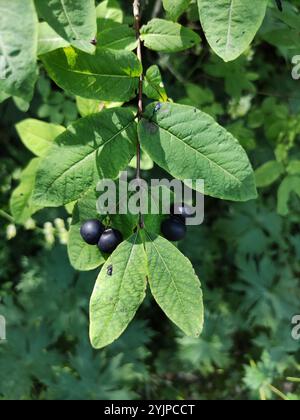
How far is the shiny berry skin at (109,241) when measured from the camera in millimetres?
950

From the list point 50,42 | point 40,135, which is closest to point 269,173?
point 40,135

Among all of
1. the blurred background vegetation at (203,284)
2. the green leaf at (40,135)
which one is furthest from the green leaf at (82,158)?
the blurred background vegetation at (203,284)

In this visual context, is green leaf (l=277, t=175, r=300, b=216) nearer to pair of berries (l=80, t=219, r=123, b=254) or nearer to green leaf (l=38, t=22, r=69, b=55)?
pair of berries (l=80, t=219, r=123, b=254)

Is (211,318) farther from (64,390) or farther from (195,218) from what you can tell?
(195,218)

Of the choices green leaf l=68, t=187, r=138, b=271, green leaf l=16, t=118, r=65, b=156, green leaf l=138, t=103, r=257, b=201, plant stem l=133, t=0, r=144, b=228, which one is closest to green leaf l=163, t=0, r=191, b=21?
plant stem l=133, t=0, r=144, b=228

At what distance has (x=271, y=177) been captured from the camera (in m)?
1.79

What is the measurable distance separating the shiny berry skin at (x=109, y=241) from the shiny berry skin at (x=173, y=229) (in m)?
0.09

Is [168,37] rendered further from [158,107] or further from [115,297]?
[115,297]

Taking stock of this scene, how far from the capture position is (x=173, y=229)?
99 cm

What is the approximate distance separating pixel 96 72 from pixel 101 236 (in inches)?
11.5

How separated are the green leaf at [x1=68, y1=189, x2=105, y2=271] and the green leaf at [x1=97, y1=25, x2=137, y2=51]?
0.33 metres

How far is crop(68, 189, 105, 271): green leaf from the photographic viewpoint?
99cm
